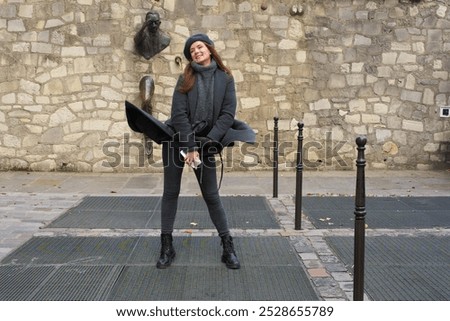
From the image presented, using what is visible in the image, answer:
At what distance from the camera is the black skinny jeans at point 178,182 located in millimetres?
4016

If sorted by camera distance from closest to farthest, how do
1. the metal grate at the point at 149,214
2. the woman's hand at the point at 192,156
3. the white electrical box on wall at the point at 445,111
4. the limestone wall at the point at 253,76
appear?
the woman's hand at the point at 192,156 → the metal grate at the point at 149,214 → the limestone wall at the point at 253,76 → the white electrical box on wall at the point at 445,111

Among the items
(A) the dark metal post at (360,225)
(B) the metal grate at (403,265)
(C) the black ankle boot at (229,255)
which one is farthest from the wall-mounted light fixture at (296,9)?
(A) the dark metal post at (360,225)

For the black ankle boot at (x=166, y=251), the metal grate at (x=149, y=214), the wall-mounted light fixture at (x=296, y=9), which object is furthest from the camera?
the wall-mounted light fixture at (x=296, y=9)

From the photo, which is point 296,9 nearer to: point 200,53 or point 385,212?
point 385,212

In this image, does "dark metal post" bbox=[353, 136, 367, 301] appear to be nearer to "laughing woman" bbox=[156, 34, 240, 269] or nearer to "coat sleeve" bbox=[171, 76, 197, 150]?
"laughing woman" bbox=[156, 34, 240, 269]

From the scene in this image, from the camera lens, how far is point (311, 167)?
28.6ft

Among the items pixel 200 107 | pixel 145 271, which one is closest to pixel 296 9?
pixel 200 107

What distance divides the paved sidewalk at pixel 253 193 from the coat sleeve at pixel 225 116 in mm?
1233

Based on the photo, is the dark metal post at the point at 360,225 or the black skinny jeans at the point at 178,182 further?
the black skinny jeans at the point at 178,182

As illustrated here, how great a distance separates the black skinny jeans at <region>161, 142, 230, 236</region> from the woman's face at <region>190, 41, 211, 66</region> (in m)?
0.63

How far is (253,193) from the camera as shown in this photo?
22.9 feet

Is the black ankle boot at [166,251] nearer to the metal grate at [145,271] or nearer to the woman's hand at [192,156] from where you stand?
the metal grate at [145,271]

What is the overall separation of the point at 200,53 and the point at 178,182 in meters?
0.97

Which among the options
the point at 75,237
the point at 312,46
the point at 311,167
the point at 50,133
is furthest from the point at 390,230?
the point at 50,133
